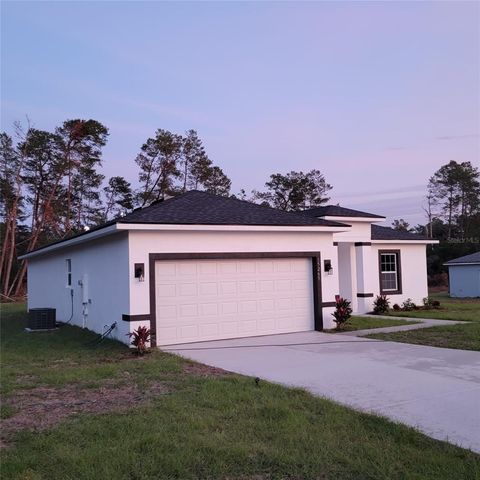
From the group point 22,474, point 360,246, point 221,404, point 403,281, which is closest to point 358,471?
point 221,404

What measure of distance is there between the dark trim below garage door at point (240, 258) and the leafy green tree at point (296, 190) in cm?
3477

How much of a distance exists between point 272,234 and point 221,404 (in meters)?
7.60

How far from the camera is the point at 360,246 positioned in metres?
19.2

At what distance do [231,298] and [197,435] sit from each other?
7771 millimetres

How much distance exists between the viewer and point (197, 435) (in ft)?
17.7

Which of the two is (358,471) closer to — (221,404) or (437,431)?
(437,431)

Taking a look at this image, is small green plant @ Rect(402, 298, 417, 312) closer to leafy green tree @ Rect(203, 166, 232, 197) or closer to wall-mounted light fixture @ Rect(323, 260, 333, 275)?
wall-mounted light fixture @ Rect(323, 260, 333, 275)

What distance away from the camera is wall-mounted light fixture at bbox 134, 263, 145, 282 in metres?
11.8

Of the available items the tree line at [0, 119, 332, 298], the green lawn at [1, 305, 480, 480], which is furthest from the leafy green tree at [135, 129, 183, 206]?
the green lawn at [1, 305, 480, 480]

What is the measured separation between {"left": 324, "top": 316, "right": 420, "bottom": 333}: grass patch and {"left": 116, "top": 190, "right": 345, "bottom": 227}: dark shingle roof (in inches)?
110

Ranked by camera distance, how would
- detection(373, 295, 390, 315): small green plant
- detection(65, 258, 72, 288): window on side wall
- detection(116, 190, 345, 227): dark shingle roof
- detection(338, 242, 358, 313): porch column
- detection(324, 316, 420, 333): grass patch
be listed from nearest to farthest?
detection(116, 190, 345, 227): dark shingle roof, detection(324, 316, 420, 333): grass patch, detection(65, 258, 72, 288): window on side wall, detection(373, 295, 390, 315): small green plant, detection(338, 242, 358, 313): porch column

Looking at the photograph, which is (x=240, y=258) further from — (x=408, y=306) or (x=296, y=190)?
(x=296, y=190)

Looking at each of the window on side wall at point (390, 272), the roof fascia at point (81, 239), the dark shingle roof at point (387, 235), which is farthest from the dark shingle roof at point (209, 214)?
the window on side wall at point (390, 272)

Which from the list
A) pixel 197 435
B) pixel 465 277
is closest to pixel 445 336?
pixel 197 435
